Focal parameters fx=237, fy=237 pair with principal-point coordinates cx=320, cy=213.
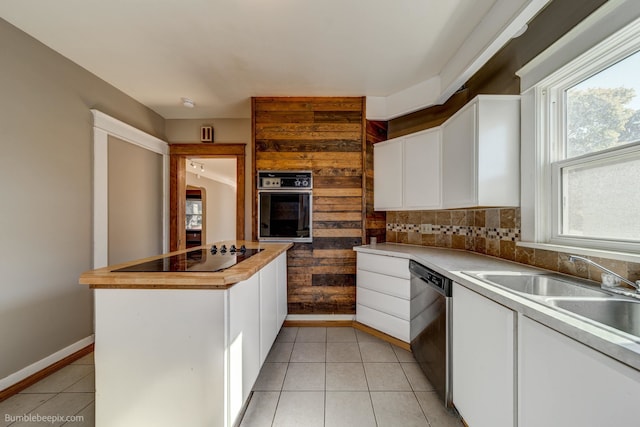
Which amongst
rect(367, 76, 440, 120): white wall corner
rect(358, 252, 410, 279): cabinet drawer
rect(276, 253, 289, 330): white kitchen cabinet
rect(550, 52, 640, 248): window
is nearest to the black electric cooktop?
rect(276, 253, 289, 330): white kitchen cabinet

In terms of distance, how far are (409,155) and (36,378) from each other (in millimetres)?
3644

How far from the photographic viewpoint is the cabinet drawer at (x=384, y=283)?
2141mm

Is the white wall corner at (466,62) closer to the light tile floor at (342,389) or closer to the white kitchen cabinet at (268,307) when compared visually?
the white kitchen cabinet at (268,307)

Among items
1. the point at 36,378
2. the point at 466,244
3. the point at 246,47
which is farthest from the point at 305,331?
the point at 246,47

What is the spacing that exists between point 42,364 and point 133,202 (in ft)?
5.37

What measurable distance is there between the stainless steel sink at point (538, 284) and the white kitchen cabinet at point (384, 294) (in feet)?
2.57

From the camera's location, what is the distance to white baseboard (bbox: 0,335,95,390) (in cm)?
162

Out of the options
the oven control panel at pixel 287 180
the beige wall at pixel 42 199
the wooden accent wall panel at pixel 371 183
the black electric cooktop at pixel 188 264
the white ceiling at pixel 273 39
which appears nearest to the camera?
the black electric cooktop at pixel 188 264

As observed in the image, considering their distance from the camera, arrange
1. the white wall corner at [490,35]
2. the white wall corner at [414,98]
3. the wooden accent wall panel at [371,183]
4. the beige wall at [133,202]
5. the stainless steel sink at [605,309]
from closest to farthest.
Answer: the stainless steel sink at [605,309], the white wall corner at [490,35], the white wall corner at [414,98], the beige wall at [133,202], the wooden accent wall panel at [371,183]

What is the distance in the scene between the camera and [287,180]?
2.69m

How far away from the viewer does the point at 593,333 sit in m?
0.69

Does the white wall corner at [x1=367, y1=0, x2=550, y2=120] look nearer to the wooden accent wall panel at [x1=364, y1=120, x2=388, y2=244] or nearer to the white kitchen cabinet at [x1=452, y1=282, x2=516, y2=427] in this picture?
the wooden accent wall panel at [x1=364, y1=120, x2=388, y2=244]

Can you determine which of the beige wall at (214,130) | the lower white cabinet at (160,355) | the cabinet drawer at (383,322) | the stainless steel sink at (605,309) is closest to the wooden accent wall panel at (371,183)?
the cabinet drawer at (383,322)

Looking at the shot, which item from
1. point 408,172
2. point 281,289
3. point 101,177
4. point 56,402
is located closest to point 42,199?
point 101,177
